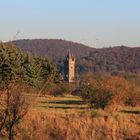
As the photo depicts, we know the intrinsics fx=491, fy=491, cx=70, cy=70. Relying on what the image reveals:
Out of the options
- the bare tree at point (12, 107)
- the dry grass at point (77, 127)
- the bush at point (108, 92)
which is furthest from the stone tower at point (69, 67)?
the bare tree at point (12, 107)

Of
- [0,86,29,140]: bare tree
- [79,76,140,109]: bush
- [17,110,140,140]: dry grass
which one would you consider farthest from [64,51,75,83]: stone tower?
[0,86,29,140]: bare tree

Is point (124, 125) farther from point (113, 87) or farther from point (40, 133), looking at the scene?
point (113, 87)

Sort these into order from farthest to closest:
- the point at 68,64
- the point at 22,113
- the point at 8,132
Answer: the point at 68,64 → the point at 8,132 → the point at 22,113

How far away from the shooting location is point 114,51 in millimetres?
183000

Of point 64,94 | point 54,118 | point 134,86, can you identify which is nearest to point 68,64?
point 64,94

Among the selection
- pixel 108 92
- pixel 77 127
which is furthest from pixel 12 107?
pixel 108 92

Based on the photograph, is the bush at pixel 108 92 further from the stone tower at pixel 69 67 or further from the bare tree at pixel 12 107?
the stone tower at pixel 69 67

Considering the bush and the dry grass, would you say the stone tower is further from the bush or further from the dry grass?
the dry grass

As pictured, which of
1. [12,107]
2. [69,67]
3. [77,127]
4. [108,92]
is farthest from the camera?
[69,67]

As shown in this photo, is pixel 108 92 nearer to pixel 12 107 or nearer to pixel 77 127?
pixel 77 127

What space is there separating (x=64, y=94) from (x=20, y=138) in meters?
39.7

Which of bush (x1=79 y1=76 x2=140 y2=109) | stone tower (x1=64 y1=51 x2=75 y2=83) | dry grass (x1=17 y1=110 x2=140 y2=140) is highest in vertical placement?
stone tower (x1=64 y1=51 x2=75 y2=83)

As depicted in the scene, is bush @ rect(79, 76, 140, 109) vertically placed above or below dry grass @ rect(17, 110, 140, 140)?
above

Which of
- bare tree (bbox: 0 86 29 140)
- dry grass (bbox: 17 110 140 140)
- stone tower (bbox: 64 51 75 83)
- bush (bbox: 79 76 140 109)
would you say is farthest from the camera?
stone tower (bbox: 64 51 75 83)
